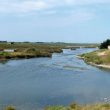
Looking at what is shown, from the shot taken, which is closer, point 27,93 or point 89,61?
point 27,93

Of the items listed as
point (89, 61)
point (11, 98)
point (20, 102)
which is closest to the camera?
point (20, 102)

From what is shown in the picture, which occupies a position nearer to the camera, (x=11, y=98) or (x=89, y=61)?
(x=11, y=98)

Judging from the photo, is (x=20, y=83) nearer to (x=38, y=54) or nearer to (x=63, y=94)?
Answer: (x=63, y=94)

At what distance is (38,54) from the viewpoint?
384 feet

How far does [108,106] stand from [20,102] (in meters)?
9.53

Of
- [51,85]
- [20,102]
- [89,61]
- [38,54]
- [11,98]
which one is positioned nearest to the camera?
[20,102]

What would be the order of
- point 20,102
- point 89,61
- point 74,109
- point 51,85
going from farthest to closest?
point 89,61 < point 51,85 < point 20,102 < point 74,109

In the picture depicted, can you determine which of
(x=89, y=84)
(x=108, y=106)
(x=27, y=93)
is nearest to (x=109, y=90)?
(x=89, y=84)

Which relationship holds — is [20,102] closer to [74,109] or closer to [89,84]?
[74,109]

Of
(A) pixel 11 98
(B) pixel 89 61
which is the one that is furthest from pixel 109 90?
(B) pixel 89 61

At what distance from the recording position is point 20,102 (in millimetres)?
33000

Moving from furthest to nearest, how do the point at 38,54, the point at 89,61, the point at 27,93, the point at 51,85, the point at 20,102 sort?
→ the point at 38,54
the point at 89,61
the point at 51,85
the point at 27,93
the point at 20,102

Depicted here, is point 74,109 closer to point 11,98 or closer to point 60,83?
point 11,98

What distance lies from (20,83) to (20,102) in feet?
49.3
